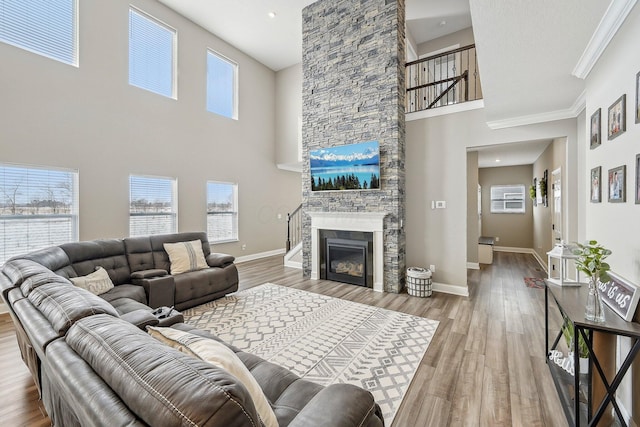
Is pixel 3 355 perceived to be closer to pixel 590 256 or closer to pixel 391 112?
pixel 590 256

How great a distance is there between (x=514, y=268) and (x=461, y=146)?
11.1 ft

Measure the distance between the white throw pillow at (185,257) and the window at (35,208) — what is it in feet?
5.82

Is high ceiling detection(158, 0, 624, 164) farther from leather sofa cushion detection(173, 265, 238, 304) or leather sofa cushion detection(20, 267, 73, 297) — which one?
leather sofa cushion detection(173, 265, 238, 304)

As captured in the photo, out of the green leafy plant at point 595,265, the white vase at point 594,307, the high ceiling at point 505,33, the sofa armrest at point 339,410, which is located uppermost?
the high ceiling at point 505,33

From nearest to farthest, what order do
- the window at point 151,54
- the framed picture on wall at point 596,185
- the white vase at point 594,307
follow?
the white vase at point 594,307 < the framed picture on wall at point 596,185 < the window at point 151,54

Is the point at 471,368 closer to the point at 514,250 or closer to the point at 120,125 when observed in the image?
the point at 120,125

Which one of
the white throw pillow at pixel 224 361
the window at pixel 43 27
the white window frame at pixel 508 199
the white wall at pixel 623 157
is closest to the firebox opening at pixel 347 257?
the white wall at pixel 623 157

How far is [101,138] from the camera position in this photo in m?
4.55

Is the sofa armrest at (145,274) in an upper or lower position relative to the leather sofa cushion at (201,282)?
upper

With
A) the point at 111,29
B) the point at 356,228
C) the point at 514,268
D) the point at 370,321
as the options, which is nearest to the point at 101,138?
the point at 111,29

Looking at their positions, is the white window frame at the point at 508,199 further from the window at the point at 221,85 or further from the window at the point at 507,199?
the window at the point at 221,85

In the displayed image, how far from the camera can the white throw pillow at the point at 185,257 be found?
3.88 m

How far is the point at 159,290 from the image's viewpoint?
3254 mm

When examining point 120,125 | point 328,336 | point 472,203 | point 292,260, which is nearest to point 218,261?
point 328,336
